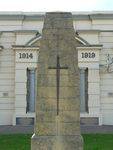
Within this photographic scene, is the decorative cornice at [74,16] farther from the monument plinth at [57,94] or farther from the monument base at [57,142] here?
the monument base at [57,142]

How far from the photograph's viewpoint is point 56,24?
1357cm

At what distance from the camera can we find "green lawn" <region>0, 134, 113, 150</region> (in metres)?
17.9

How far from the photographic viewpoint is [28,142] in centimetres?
1928

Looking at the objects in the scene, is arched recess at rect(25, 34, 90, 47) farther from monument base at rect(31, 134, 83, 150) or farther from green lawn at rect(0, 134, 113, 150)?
monument base at rect(31, 134, 83, 150)

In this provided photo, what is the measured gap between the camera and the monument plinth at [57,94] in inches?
519

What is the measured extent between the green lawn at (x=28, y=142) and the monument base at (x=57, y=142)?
4395 mm

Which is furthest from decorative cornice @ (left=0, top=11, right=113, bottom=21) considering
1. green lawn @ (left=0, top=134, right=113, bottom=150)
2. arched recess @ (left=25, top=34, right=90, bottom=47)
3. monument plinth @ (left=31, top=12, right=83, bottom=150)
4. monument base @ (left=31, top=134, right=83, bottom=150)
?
monument base @ (left=31, top=134, right=83, bottom=150)

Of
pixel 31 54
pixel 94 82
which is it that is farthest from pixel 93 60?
pixel 31 54

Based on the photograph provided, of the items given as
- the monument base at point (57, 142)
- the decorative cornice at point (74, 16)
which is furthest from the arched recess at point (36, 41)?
the monument base at point (57, 142)

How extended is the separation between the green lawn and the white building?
613 cm

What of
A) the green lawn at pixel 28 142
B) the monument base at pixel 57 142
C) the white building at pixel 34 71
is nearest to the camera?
the monument base at pixel 57 142

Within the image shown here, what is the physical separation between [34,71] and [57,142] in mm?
15362

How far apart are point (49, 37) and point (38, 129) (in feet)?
7.46

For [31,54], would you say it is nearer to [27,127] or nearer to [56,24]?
[27,127]
